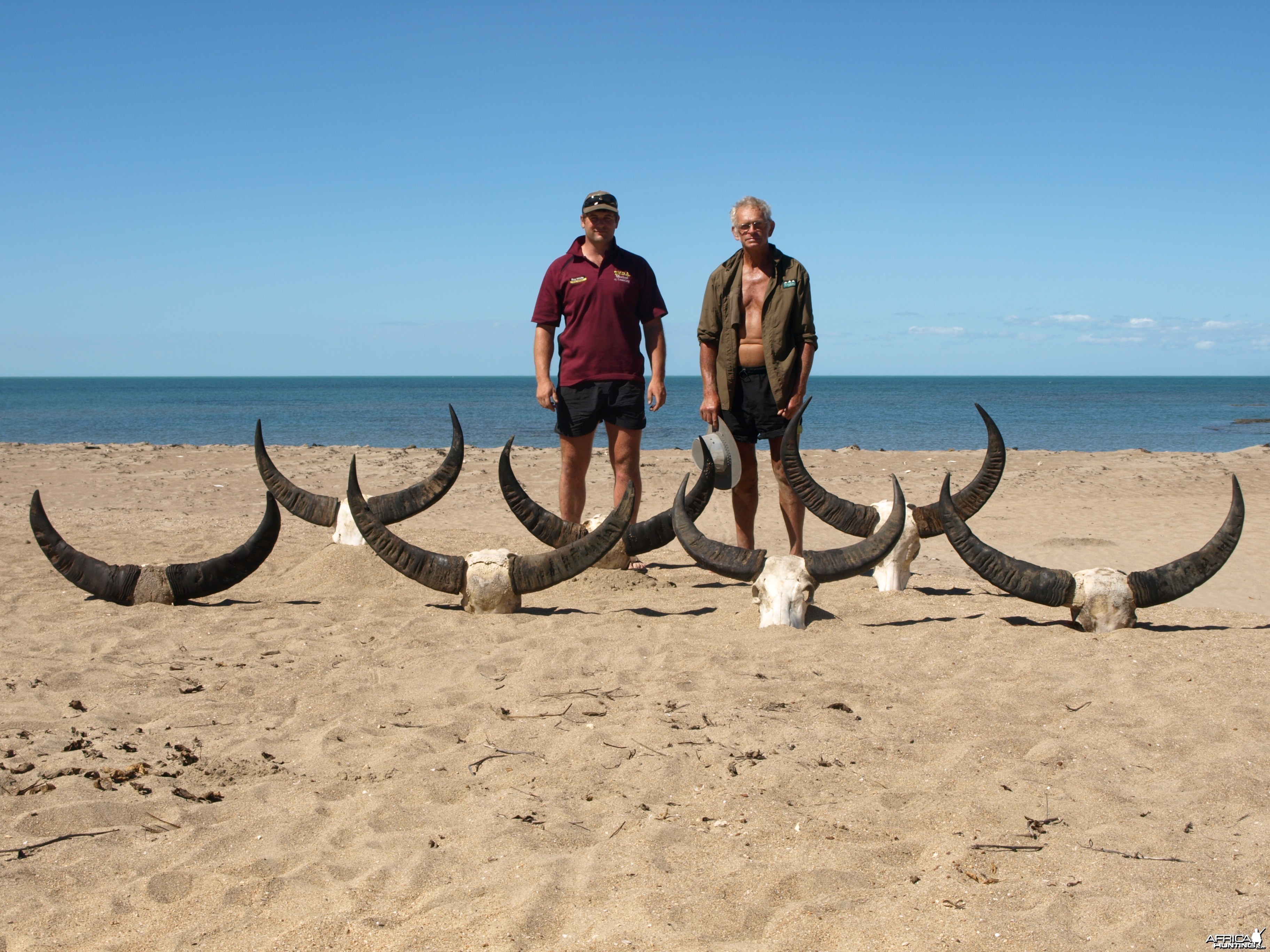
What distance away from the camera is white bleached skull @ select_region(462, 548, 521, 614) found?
5492 millimetres

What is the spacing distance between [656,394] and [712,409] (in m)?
0.43

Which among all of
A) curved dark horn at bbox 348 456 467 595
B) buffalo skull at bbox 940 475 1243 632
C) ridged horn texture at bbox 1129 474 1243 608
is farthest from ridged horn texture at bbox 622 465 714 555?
ridged horn texture at bbox 1129 474 1243 608

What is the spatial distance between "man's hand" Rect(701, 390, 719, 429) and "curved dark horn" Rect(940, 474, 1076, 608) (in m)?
1.63

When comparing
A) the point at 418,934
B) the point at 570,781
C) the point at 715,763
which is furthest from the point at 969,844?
the point at 418,934

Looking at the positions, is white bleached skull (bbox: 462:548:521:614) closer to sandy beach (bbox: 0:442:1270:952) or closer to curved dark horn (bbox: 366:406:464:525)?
sandy beach (bbox: 0:442:1270:952)

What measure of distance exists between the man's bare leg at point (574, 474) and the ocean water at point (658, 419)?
66.2ft

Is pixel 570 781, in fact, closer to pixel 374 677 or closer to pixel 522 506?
pixel 374 677

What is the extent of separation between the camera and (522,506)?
20.1ft

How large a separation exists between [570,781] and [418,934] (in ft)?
3.20

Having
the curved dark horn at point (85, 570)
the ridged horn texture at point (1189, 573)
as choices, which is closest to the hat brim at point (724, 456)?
the ridged horn texture at point (1189, 573)

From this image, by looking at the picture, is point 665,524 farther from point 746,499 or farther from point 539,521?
point 539,521

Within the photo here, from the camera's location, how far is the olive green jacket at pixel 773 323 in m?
5.92

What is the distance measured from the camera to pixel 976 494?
19.8 ft

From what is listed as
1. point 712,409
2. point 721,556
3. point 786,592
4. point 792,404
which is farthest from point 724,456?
point 786,592
